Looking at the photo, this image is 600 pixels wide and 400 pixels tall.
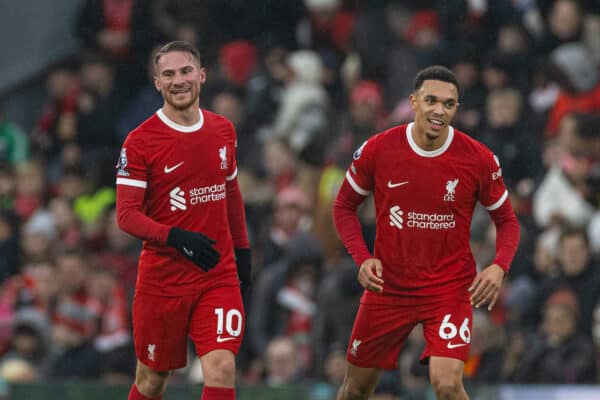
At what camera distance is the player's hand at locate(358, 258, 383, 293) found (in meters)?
9.48

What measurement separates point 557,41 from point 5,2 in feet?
26.3

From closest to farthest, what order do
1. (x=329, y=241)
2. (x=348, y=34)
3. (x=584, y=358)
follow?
(x=584, y=358)
(x=329, y=241)
(x=348, y=34)

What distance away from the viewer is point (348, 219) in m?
9.99

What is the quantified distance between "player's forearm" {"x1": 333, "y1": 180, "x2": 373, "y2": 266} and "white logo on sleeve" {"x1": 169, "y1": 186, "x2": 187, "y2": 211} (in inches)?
42.6

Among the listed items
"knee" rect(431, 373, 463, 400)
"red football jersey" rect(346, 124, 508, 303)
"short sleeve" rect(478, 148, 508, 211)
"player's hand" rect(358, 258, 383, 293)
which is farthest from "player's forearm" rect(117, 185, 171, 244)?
"short sleeve" rect(478, 148, 508, 211)

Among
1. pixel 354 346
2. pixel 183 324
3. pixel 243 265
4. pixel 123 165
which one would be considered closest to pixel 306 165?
pixel 243 265

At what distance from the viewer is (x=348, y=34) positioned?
672 inches

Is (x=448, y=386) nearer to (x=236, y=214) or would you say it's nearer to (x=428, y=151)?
(x=428, y=151)

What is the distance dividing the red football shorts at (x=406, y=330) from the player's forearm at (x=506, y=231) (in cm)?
40

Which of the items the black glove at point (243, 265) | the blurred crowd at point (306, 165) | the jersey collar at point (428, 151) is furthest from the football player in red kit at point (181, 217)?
the blurred crowd at point (306, 165)

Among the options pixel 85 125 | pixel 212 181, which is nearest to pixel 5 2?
pixel 85 125

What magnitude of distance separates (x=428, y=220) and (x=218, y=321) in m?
1.46

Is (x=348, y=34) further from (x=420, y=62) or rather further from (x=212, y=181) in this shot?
(x=212, y=181)

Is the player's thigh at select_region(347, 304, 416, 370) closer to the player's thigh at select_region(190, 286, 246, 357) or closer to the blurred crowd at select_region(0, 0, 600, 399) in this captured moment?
the player's thigh at select_region(190, 286, 246, 357)
